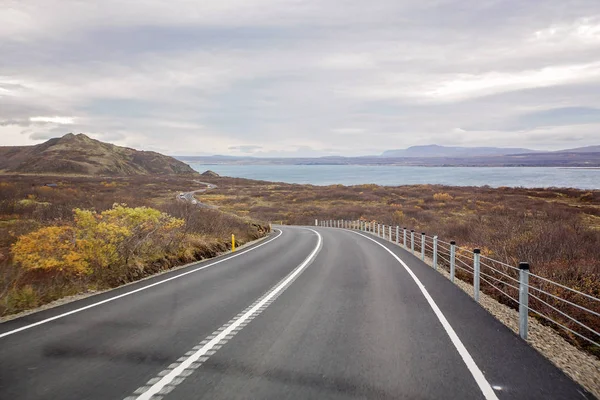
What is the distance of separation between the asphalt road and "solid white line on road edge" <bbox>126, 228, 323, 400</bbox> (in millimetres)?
21

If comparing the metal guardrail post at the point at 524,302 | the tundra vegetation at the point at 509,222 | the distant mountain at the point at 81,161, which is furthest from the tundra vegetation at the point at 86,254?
the distant mountain at the point at 81,161

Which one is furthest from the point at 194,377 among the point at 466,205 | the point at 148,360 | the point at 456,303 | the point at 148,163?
the point at 148,163

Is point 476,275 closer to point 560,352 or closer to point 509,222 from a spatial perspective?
point 560,352

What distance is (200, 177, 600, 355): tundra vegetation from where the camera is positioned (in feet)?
33.2

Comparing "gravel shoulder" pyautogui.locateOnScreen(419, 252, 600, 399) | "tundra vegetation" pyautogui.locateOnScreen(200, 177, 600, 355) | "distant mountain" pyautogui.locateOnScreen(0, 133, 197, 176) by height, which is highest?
"distant mountain" pyautogui.locateOnScreen(0, 133, 197, 176)

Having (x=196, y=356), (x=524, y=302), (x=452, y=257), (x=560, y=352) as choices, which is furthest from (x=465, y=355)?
(x=452, y=257)

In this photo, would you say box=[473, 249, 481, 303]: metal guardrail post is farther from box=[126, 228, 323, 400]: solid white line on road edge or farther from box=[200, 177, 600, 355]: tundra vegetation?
box=[126, 228, 323, 400]: solid white line on road edge

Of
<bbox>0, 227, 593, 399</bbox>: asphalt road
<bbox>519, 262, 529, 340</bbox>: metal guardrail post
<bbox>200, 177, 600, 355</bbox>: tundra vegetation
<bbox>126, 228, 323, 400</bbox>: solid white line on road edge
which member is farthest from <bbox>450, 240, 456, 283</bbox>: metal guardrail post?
<bbox>126, 228, 323, 400</bbox>: solid white line on road edge

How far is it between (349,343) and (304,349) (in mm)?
733

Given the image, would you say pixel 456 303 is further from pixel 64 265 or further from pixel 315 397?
pixel 64 265

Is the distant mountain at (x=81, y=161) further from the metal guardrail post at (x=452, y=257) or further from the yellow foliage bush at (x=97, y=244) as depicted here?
the metal guardrail post at (x=452, y=257)

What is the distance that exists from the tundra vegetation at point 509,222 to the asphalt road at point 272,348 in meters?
2.70

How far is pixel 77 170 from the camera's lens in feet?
435

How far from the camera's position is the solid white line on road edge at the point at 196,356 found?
435 centimetres
